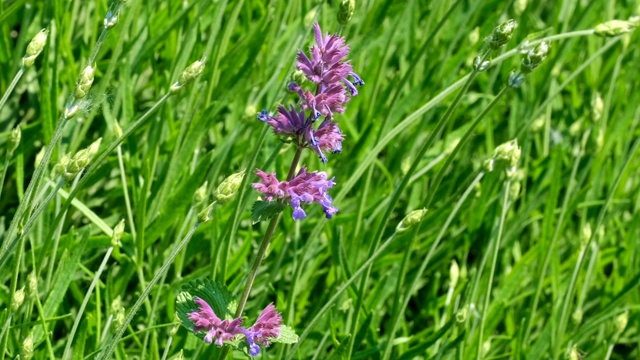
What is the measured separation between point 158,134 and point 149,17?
35 centimetres

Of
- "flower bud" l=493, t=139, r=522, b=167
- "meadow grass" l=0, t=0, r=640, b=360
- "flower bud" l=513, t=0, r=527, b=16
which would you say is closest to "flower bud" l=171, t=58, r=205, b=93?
"meadow grass" l=0, t=0, r=640, b=360

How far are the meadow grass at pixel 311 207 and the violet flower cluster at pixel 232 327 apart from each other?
1.18 ft

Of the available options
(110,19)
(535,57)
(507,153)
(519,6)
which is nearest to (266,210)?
(110,19)

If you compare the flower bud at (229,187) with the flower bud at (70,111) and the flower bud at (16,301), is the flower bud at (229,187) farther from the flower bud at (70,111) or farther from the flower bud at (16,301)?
the flower bud at (16,301)

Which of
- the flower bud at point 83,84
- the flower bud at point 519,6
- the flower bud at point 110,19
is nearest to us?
the flower bud at point 83,84

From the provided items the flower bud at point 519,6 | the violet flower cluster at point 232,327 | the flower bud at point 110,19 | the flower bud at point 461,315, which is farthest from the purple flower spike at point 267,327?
the flower bud at point 519,6

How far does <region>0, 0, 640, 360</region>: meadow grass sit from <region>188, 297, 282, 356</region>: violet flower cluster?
0.36 m

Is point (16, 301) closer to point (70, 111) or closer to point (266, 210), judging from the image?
point (70, 111)

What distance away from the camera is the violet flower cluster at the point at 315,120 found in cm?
141

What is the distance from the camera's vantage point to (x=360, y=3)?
298 cm

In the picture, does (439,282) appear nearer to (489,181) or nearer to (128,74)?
(489,181)

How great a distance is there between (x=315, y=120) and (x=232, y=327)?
33cm

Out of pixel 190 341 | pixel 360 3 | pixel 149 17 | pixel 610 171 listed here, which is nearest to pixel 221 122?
pixel 149 17

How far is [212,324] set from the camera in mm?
1435
